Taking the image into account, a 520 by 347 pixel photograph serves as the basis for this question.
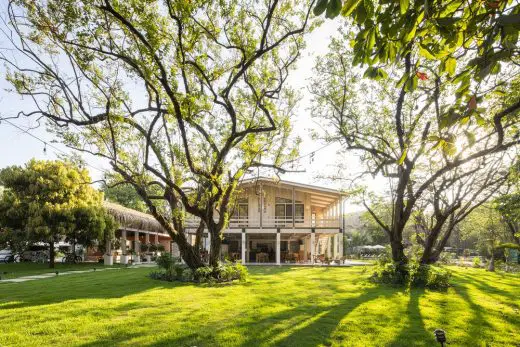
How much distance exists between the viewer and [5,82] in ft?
36.8

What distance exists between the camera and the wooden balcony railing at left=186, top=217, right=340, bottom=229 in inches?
1006

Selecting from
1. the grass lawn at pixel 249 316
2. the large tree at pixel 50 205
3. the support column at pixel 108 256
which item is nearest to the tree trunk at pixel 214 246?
the grass lawn at pixel 249 316

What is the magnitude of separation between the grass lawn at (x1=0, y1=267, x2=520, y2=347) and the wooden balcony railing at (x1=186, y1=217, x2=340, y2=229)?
46.0ft

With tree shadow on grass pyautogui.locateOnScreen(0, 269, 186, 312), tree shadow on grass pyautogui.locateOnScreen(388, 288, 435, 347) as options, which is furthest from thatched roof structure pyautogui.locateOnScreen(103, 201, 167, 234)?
tree shadow on grass pyautogui.locateOnScreen(388, 288, 435, 347)

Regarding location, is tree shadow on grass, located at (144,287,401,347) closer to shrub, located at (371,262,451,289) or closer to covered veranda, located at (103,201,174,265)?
shrub, located at (371,262,451,289)

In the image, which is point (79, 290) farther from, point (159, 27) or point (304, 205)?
point (304, 205)

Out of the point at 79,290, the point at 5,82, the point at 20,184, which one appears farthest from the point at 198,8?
the point at 20,184

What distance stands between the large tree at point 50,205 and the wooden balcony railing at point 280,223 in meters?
6.94

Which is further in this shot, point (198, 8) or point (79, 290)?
point (79, 290)

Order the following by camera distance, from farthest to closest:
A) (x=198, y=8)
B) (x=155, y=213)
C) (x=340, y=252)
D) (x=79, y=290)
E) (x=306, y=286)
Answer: (x=340, y=252) < (x=155, y=213) < (x=306, y=286) < (x=79, y=290) < (x=198, y=8)

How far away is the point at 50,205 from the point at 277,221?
14.6 metres

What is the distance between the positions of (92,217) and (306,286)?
13923 millimetres

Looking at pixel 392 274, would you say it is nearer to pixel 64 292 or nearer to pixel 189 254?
pixel 189 254

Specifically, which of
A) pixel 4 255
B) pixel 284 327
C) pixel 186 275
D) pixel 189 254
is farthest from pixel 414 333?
pixel 4 255
